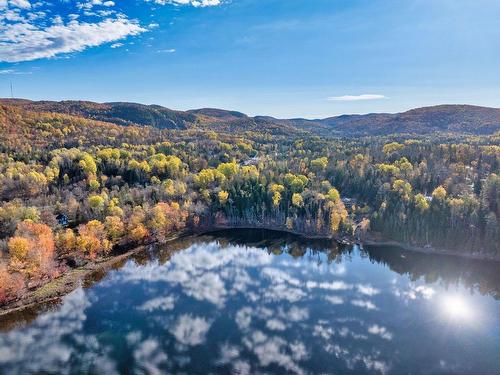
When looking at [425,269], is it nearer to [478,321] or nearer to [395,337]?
[478,321]

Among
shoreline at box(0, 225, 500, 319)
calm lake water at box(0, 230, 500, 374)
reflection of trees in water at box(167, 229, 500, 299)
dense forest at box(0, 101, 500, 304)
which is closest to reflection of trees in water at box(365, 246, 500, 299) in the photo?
reflection of trees in water at box(167, 229, 500, 299)

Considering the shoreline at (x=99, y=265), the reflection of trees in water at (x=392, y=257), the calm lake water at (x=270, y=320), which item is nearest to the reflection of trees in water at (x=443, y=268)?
the reflection of trees in water at (x=392, y=257)

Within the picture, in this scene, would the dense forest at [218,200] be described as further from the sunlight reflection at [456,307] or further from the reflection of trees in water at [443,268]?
the sunlight reflection at [456,307]

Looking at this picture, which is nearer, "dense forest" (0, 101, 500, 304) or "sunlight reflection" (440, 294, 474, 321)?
"sunlight reflection" (440, 294, 474, 321)

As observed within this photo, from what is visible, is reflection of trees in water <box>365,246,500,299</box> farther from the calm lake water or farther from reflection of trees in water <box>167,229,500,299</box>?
the calm lake water

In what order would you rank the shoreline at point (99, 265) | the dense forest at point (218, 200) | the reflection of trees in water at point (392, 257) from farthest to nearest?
the dense forest at point (218, 200)
the reflection of trees in water at point (392, 257)
the shoreline at point (99, 265)

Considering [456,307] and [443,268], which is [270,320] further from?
[443,268]
